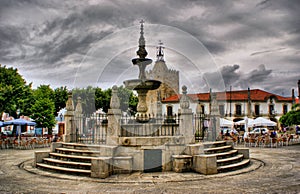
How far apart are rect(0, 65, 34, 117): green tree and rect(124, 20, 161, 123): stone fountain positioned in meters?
20.0

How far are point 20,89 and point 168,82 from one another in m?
40.4

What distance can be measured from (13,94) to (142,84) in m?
22.3

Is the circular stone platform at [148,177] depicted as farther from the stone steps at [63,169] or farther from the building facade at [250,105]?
the building facade at [250,105]

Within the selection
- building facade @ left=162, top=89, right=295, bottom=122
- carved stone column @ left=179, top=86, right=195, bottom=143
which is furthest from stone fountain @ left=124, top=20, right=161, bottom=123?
building facade @ left=162, top=89, right=295, bottom=122

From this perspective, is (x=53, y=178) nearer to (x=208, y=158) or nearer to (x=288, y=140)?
(x=208, y=158)

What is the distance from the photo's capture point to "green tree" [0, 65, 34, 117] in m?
29.6

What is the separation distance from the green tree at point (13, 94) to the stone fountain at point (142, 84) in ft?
A: 65.6

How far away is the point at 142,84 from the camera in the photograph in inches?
562

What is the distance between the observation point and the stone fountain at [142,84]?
14.2 meters

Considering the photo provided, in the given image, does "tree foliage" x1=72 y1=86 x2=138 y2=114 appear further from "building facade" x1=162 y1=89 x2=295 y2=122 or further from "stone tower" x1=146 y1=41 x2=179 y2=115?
"building facade" x1=162 y1=89 x2=295 y2=122

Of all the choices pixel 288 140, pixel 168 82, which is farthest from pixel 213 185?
pixel 168 82

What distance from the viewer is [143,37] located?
16.2m

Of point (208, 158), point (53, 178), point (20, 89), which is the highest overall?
point (20, 89)

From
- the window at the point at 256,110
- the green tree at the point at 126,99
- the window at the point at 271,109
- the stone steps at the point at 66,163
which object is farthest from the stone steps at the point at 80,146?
the window at the point at 271,109
